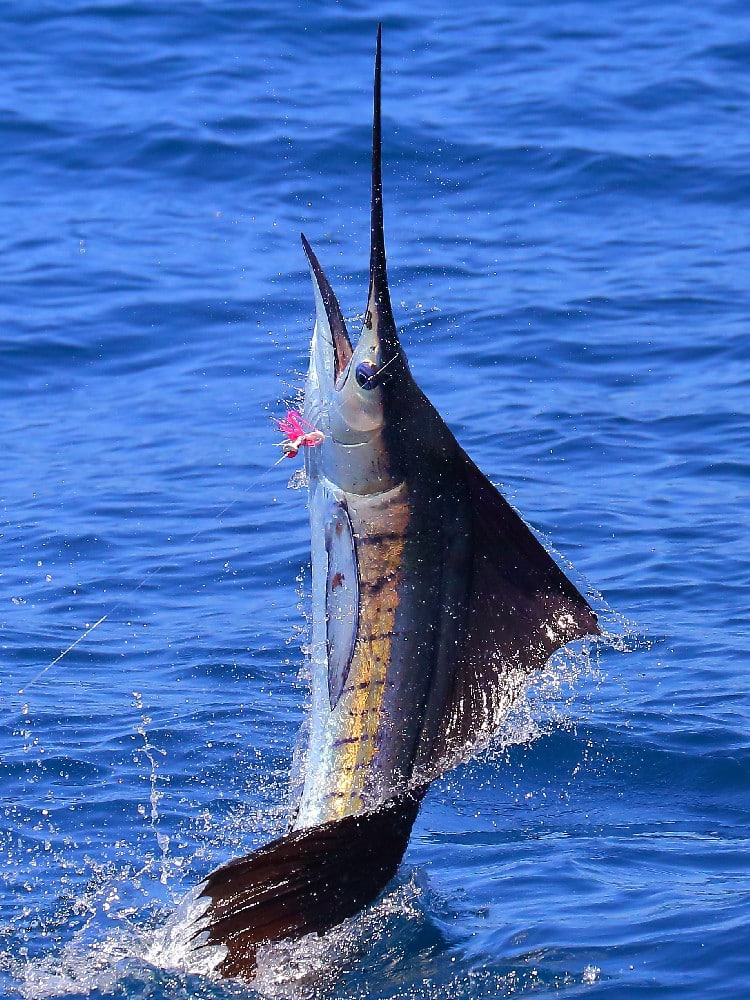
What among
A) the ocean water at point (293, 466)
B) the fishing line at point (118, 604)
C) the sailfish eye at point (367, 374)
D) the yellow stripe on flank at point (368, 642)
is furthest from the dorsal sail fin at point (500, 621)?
the fishing line at point (118, 604)

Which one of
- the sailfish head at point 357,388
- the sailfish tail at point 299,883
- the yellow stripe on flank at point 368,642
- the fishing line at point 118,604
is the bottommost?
the fishing line at point 118,604

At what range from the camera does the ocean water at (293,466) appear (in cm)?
437

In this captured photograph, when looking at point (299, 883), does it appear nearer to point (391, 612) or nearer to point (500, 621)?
point (391, 612)

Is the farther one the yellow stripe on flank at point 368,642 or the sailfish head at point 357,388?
the yellow stripe on flank at point 368,642

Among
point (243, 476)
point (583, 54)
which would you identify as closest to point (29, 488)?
point (243, 476)

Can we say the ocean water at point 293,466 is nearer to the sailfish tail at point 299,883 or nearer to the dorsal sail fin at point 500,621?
the sailfish tail at point 299,883

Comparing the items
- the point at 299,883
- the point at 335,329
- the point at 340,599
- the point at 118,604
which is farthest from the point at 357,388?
the point at 118,604

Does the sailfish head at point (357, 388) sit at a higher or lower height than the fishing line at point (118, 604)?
higher

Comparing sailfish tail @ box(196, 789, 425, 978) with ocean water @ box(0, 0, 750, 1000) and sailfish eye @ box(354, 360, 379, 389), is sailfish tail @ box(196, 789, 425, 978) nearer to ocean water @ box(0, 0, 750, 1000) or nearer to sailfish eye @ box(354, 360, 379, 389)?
Result: ocean water @ box(0, 0, 750, 1000)

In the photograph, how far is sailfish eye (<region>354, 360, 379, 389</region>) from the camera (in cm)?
363

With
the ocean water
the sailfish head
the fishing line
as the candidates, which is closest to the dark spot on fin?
the sailfish head

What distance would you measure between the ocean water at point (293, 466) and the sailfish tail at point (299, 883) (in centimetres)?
13

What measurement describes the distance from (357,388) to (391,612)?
1.74 ft

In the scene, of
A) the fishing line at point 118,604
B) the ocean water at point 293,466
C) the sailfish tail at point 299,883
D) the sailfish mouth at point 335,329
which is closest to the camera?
the sailfish tail at point 299,883
